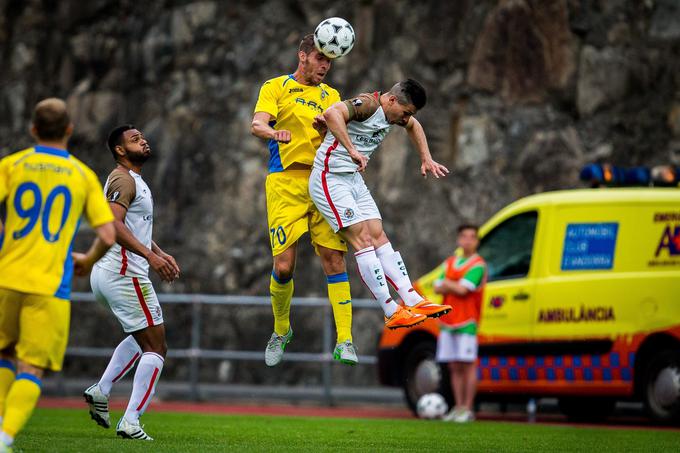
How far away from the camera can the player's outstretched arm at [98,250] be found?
8.02 metres

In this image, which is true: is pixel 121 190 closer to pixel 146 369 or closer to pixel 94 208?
pixel 146 369

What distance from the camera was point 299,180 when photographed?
435 inches

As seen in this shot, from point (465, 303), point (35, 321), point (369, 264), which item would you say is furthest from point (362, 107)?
point (465, 303)

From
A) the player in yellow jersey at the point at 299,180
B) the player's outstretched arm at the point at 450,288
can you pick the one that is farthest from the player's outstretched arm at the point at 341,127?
the player's outstretched arm at the point at 450,288

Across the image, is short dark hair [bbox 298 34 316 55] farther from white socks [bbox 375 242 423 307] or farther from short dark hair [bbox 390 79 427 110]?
white socks [bbox 375 242 423 307]

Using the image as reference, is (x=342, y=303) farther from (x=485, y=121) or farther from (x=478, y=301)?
(x=485, y=121)

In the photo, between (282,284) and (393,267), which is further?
(282,284)

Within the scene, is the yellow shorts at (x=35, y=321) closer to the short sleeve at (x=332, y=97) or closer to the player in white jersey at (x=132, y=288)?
the player in white jersey at (x=132, y=288)

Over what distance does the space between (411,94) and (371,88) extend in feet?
46.8

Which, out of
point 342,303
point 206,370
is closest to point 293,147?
point 342,303

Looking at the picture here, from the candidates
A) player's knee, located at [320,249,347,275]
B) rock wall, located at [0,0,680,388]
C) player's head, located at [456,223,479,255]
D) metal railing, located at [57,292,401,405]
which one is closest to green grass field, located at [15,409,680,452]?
player's knee, located at [320,249,347,275]

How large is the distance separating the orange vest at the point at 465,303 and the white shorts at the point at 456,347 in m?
0.15

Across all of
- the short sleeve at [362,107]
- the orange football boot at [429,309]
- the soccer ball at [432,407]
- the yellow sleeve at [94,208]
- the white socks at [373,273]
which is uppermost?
the short sleeve at [362,107]

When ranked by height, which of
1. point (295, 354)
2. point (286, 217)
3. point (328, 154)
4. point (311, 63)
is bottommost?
point (295, 354)
